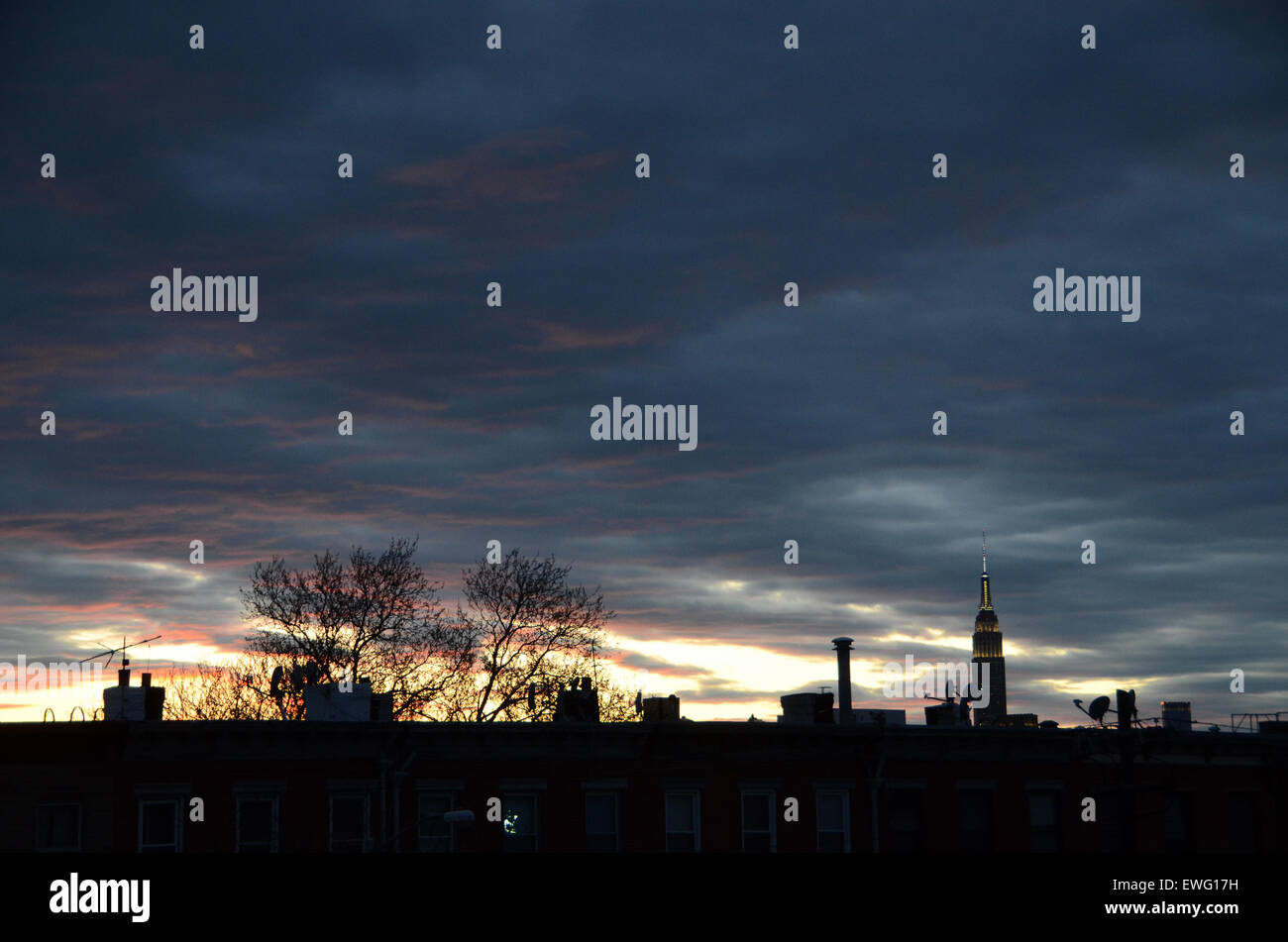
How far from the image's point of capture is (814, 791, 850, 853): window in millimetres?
39938

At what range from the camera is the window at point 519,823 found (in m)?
37.4

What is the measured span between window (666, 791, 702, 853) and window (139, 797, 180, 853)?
12.2 meters

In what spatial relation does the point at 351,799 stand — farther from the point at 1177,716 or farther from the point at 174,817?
the point at 1177,716

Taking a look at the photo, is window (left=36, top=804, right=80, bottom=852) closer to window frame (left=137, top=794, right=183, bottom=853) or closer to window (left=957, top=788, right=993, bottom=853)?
window frame (left=137, top=794, right=183, bottom=853)

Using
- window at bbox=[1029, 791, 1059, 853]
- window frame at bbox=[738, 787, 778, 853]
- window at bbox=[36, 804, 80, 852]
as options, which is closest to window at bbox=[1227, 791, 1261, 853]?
window at bbox=[1029, 791, 1059, 853]

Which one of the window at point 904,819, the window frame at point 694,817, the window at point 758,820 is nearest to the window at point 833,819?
the window at point 904,819

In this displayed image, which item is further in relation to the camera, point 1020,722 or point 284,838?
point 1020,722

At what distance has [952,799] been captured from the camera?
4144 cm

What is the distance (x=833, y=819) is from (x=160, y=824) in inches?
683

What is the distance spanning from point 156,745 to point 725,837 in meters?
14.5

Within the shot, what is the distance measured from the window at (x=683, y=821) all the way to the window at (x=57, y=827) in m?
14.4
